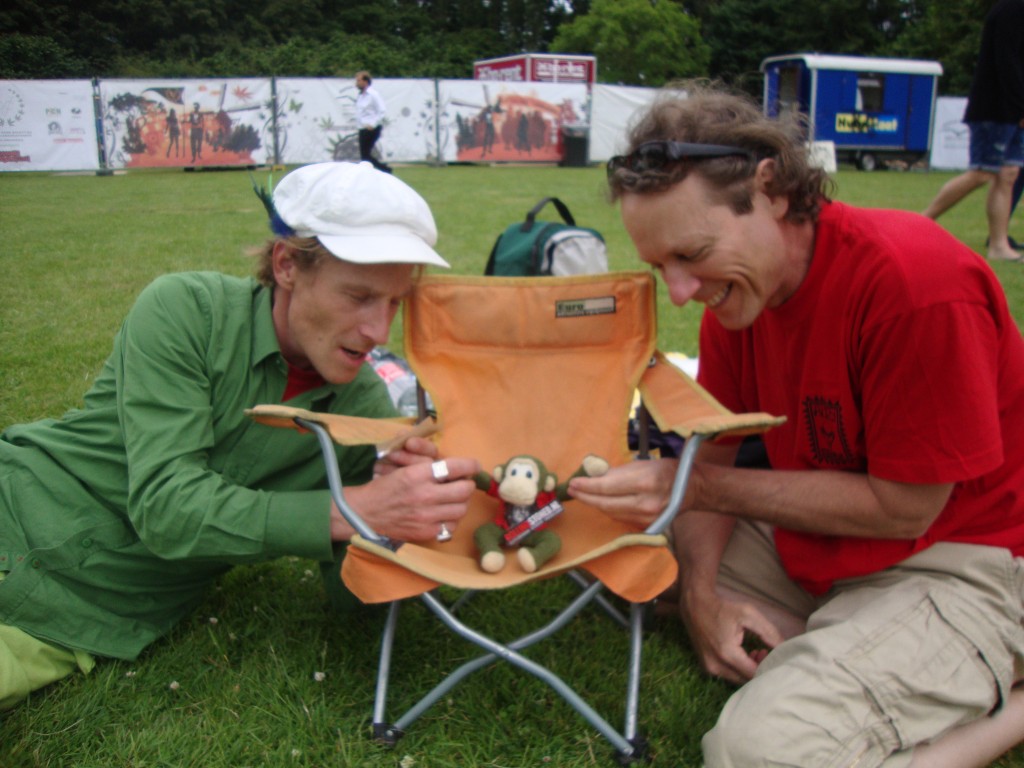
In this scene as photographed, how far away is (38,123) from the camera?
4223 millimetres

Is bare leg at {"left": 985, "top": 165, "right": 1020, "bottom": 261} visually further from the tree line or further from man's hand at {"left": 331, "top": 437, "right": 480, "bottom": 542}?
man's hand at {"left": 331, "top": 437, "right": 480, "bottom": 542}

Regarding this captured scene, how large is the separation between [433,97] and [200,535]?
20.9 metres

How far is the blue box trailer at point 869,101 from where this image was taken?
73.8 ft

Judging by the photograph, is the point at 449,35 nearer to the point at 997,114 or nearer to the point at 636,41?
the point at 636,41

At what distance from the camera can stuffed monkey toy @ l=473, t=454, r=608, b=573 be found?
2.18 m

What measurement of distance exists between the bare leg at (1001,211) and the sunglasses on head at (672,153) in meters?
5.73

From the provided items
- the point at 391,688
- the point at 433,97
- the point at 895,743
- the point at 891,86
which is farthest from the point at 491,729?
the point at 891,86

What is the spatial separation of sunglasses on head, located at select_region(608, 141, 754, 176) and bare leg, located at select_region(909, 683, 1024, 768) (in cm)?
132

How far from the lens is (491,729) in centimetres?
208

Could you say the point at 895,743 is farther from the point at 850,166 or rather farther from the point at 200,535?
the point at 850,166

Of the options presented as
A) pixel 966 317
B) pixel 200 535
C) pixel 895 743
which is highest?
pixel 966 317

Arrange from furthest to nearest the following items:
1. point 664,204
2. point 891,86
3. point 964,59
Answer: point 964,59 < point 891,86 < point 664,204

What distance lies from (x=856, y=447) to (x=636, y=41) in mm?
41974

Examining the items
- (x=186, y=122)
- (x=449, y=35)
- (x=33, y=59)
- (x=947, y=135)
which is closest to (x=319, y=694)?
(x=33, y=59)
